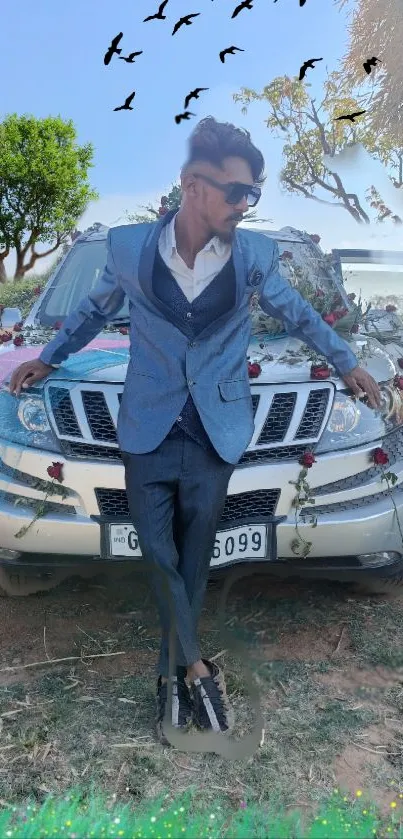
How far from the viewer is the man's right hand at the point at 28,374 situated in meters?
2.90

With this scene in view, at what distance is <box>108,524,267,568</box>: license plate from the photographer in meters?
2.95

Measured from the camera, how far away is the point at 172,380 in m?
2.51

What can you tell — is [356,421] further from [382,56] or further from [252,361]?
[382,56]

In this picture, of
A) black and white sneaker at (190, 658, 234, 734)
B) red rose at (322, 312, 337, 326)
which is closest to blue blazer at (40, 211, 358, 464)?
black and white sneaker at (190, 658, 234, 734)

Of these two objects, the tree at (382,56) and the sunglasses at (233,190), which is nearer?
the sunglasses at (233,190)

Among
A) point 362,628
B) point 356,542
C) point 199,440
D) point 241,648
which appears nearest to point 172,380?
point 199,440

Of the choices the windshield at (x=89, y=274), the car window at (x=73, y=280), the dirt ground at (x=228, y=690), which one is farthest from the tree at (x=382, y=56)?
the dirt ground at (x=228, y=690)

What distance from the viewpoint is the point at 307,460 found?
2.99m

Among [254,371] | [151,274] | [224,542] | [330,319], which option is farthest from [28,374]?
[330,319]

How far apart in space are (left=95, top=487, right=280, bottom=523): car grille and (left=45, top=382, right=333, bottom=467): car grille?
13 cm

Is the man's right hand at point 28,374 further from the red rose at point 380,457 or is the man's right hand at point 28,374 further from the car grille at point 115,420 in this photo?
the red rose at point 380,457

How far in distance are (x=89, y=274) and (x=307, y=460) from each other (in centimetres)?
203
